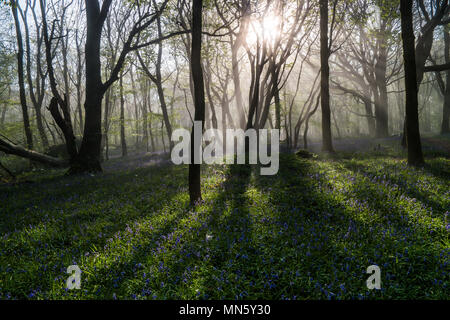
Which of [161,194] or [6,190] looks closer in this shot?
[161,194]

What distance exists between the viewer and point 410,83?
28.1ft

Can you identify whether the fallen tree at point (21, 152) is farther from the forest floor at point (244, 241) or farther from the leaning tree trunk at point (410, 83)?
the leaning tree trunk at point (410, 83)

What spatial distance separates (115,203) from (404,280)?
6.94 metres

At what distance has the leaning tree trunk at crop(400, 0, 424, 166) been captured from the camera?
840 centimetres

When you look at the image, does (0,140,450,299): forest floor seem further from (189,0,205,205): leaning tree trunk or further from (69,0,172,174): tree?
(69,0,172,174): tree

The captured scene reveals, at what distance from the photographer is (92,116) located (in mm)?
12109

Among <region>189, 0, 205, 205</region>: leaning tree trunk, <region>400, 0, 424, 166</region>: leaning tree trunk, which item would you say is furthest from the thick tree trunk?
<region>400, 0, 424, 166</region>: leaning tree trunk

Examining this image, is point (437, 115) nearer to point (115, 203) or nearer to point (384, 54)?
point (384, 54)

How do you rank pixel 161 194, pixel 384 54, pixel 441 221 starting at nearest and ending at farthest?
pixel 441 221 < pixel 161 194 < pixel 384 54

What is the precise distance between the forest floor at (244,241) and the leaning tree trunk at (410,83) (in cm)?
129

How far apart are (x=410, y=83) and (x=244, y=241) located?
30.0 feet
